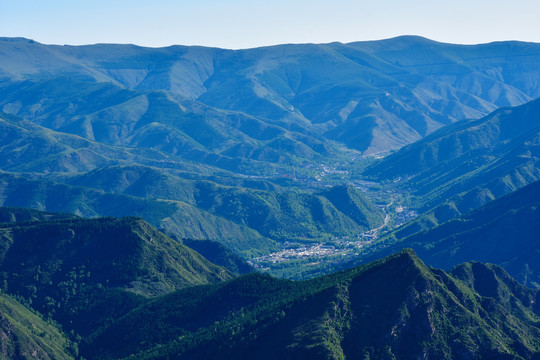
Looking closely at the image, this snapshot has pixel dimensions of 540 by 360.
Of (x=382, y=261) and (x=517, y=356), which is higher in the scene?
(x=382, y=261)

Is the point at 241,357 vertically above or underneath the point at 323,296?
underneath

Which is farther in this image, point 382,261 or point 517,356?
point 382,261

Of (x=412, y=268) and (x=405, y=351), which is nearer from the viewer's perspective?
(x=405, y=351)

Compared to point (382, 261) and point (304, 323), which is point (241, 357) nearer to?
point (304, 323)

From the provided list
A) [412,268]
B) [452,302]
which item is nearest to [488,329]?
[452,302]

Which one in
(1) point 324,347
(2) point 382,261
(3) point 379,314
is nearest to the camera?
(1) point 324,347

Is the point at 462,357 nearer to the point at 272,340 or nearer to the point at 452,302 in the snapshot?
the point at 452,302

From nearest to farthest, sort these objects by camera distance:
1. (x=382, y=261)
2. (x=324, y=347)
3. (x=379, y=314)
→ (x=324, y=347) → (x=379, y=314) → (x=382, y=261)

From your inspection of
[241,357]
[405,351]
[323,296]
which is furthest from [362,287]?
[241,357]
